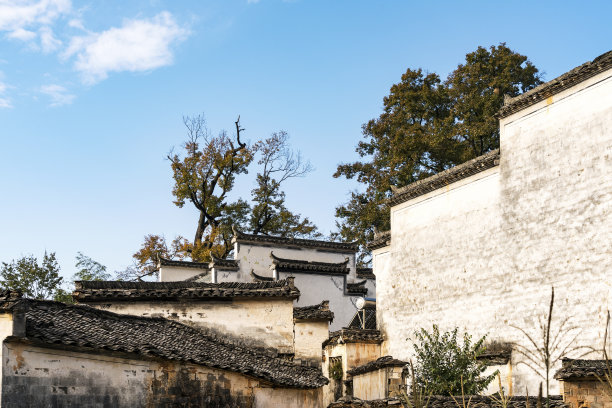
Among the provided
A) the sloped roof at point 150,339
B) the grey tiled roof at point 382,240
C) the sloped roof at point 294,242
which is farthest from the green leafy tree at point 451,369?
the sloped roof at point 294,242

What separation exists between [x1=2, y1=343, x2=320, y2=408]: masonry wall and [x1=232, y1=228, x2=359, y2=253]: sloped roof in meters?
15.8

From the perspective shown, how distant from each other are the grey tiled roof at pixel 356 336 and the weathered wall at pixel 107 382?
753 cm

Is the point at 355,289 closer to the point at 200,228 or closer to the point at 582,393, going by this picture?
the point at 200,228

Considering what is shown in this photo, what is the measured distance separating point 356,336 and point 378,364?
2.15m

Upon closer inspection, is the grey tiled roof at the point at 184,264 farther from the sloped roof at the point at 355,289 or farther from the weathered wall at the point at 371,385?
the weathered wall at the point at 371,385

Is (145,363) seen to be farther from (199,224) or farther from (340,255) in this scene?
(199,224)

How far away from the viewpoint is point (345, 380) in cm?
2311

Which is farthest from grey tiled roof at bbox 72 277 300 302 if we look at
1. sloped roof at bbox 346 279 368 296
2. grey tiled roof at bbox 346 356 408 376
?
sloped roof at bbox 346 279 368 296

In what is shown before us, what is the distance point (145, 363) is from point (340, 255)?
64.2 feet

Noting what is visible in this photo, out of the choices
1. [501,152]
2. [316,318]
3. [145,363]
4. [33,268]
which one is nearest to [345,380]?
[316,318]

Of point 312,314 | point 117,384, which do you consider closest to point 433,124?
point 312,314

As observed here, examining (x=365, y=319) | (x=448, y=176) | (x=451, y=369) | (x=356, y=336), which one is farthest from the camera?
(x=365, y=319)

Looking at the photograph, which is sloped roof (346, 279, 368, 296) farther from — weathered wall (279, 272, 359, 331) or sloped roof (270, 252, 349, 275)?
sloped roof (270, 252, 349, 275)

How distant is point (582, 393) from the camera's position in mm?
12984
